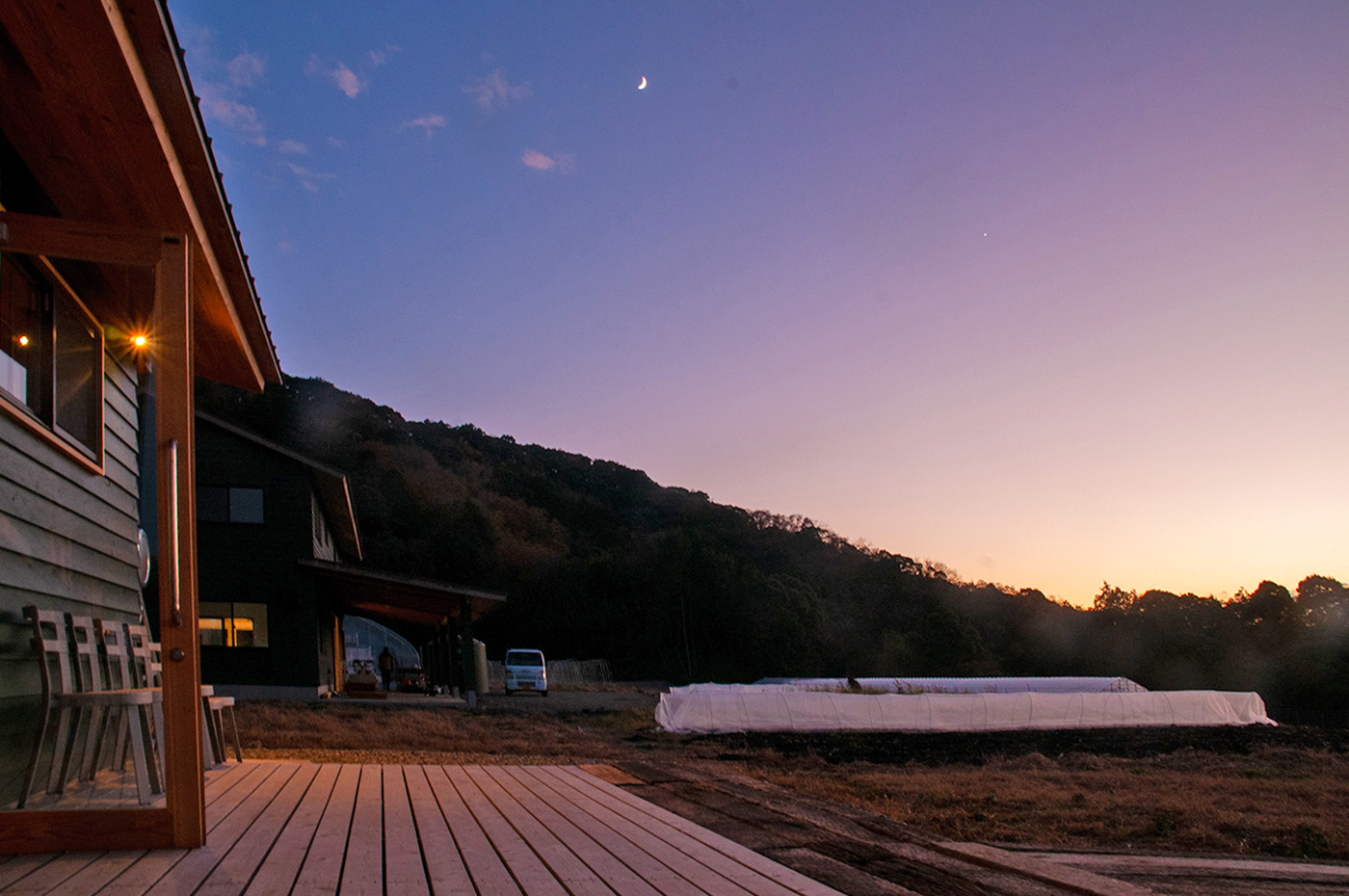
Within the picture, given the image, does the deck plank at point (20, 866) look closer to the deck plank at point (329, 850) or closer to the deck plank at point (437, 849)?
the deck plank at point (329, 850)

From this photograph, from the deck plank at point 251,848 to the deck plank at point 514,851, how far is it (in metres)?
A: 0.72

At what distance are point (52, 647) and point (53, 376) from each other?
4.20ft

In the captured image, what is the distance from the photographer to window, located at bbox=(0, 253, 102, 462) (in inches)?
145

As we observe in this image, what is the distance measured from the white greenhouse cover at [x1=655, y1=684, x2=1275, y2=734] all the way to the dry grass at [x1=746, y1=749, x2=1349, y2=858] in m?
4.35

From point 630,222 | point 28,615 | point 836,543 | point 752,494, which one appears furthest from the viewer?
point 836,543

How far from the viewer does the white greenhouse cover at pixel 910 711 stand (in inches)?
616

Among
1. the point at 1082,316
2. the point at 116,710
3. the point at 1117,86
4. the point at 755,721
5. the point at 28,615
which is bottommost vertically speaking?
the point at 755,721

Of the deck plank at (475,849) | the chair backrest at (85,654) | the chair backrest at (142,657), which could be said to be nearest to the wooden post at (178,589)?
the deck plank at (475,849)

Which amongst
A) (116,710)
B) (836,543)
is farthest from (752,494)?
(116,710)

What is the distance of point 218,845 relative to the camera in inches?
114

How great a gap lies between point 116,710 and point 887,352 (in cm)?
1330

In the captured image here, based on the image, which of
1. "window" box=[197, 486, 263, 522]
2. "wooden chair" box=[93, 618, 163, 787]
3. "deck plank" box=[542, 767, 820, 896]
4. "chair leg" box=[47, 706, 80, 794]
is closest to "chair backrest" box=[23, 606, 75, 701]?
"chair leg" box=[47, 706, 80, 794]

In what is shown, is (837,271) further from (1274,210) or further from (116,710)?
(116,710)

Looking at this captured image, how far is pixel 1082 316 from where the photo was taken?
46.2 ft
